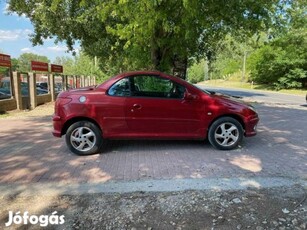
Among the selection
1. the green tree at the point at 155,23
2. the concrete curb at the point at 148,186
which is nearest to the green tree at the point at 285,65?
the green tree at the point at 155,23

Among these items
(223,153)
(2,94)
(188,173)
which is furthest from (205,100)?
(2,94)

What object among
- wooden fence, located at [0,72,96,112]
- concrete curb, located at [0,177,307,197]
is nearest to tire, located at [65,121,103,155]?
concrete curb, located at [0,177,307,197]

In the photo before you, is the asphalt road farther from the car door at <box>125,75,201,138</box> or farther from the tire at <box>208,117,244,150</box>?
the car door at <box>125,75,201,138</box>

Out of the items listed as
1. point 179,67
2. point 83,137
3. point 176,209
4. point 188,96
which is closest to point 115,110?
point 83,137

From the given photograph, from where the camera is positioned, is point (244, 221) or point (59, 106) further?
point (59, 106)

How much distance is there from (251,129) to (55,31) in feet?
52.7

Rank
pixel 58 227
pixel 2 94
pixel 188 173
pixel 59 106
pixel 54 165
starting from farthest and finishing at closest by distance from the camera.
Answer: pixel 2 94 → pixel 59 106 → pixel 54 165 → pixel 188 173 → pixel 58 227

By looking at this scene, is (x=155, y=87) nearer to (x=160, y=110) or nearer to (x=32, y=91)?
(x=160, y=110)

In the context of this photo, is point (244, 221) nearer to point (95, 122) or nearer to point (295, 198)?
point (295, 198)

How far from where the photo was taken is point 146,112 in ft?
19.7

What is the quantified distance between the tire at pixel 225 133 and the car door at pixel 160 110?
0.31 m

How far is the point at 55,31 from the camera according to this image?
62.7ft

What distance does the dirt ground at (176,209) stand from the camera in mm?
3400

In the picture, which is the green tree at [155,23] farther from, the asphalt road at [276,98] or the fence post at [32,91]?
the asphalt road at [276,98]
